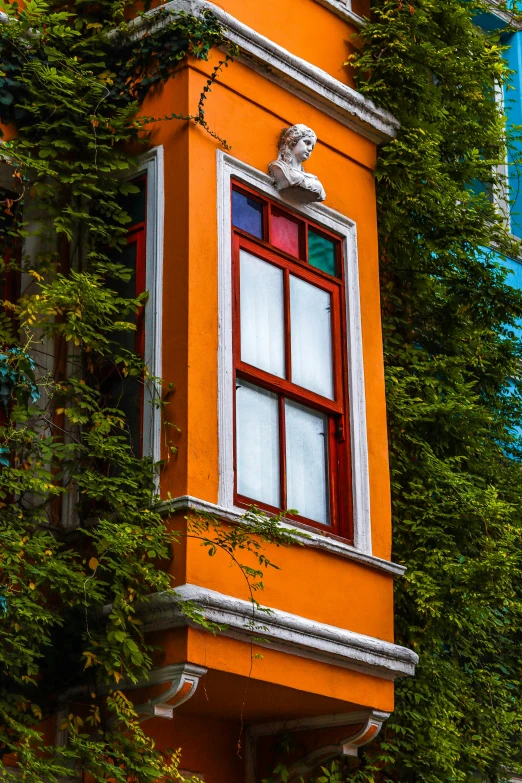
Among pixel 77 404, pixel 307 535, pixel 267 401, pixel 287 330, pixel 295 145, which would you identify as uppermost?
pixel 295 145

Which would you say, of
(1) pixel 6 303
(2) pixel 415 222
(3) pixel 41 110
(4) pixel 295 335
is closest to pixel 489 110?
(2) pixel 415 222

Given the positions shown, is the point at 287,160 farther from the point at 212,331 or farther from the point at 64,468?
the point at 64,468

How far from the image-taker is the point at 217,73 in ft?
32.9

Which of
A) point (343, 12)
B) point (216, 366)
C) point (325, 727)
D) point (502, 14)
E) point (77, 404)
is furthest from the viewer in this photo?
point (502, 14)

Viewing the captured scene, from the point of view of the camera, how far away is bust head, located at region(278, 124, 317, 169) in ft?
33.8

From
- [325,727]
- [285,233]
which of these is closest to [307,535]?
[325,727]

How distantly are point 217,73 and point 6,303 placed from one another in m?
2.06

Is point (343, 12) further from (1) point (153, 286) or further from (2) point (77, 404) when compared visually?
(2) point (77, 404)

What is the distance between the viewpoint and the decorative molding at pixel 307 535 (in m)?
8.87

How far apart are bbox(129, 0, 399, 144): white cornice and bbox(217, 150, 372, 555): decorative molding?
75 centimetres

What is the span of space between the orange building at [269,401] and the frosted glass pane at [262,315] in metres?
0.01

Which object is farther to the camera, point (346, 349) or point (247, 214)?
point (346, 349)

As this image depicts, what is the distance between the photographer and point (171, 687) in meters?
8.66

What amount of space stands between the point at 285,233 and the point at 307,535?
2044mm
